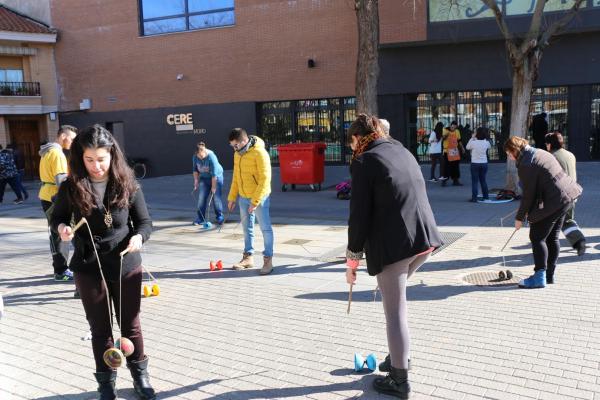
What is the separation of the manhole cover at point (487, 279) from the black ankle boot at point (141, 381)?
4.00 meters

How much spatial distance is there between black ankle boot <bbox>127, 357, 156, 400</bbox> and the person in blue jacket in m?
7.20

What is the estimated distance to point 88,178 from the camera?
3.47 m

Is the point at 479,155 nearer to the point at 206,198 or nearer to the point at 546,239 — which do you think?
the point at 206,198

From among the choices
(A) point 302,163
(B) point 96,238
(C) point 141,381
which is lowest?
(C) point 141,381

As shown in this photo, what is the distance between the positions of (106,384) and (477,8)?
16.9m

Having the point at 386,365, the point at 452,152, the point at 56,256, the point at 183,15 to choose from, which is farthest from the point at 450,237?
the point at 183,15

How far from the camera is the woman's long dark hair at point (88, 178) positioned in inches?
134

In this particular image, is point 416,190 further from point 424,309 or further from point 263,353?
point 424,309

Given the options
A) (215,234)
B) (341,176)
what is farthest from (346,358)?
(341,176)

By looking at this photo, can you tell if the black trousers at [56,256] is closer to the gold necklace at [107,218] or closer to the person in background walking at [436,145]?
the gold necklace at [107,218]

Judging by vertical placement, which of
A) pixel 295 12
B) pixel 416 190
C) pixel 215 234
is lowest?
pixel 215 234

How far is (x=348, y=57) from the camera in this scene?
20.0 m

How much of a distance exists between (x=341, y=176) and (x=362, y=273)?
12082 mm

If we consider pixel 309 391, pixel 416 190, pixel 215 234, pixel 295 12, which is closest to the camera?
pixel 416 190
